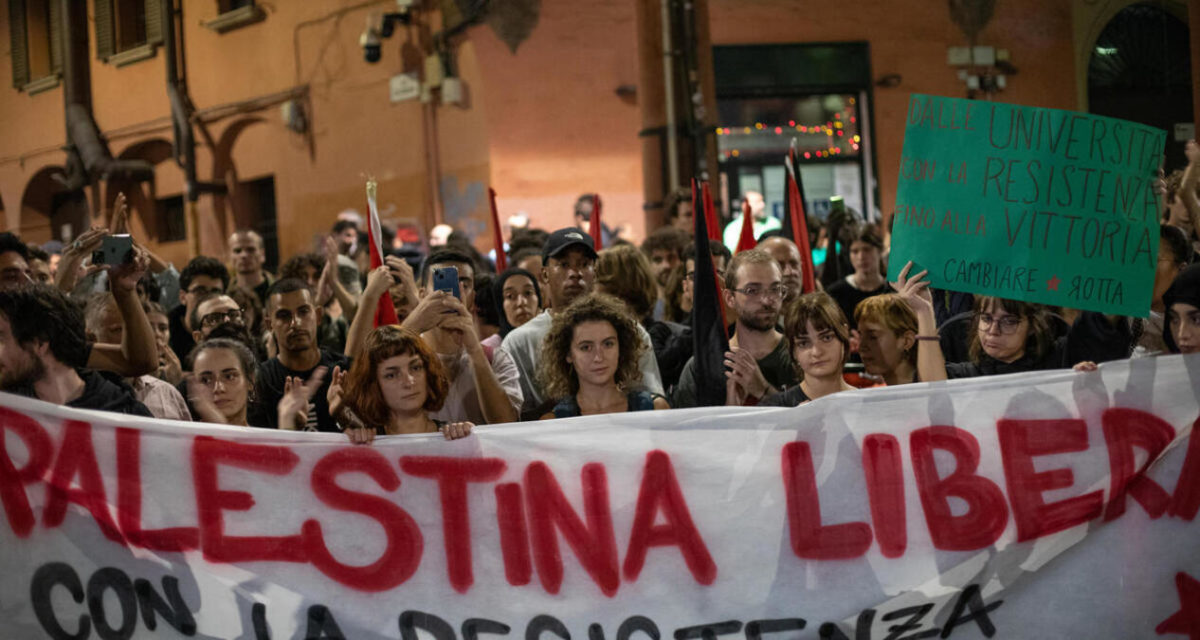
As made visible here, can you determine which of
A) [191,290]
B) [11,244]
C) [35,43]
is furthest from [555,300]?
[35,43]

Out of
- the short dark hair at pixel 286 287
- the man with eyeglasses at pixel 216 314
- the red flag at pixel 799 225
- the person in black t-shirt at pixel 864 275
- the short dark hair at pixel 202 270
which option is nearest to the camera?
the short dark hair at pixel 286 287

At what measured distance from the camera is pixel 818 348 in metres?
4.18

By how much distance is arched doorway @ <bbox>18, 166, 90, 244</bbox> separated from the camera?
17766mm

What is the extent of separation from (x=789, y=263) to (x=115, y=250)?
2743mm

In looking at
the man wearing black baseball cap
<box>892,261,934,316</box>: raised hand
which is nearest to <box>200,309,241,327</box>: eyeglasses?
the man wearing black baseball cap

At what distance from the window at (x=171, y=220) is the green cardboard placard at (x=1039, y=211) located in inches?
578

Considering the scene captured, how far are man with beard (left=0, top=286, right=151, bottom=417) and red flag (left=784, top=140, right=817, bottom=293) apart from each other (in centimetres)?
295

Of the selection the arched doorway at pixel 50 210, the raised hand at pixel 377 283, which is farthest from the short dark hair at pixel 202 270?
the arched doorway at pixel 50 210

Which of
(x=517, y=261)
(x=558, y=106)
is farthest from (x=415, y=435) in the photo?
(x=558, y=106)

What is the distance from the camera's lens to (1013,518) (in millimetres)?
3725

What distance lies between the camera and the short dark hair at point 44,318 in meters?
3.62

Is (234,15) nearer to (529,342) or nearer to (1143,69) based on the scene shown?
(1143,69)

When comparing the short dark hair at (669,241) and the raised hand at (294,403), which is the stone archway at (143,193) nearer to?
the short dark hair at (669,241)

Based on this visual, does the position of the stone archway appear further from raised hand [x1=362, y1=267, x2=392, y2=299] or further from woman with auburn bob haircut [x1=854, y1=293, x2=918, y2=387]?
woman with auburn bob haircut [x1=854, y1=293, x2=918, y2=387]
